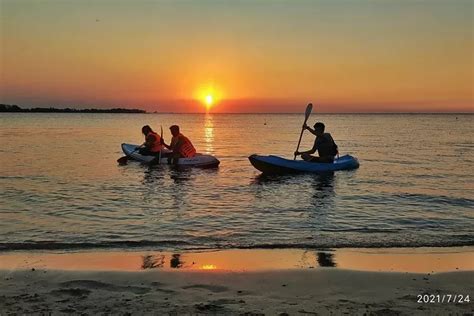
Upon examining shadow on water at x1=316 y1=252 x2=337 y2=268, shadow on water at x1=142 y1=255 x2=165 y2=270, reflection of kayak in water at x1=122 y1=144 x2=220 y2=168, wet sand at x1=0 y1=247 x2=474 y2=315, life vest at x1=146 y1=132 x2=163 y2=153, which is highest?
life vest at x1=146 y1=132 x2=163 y2=153

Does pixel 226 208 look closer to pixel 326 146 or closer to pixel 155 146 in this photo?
pixel 326 146

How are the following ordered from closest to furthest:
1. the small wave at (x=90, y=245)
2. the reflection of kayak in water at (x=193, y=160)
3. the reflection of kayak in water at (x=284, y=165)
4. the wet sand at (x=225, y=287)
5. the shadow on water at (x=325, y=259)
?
the wet sand at (x=225, y=287) < the shadow on water at (x=325, y=259) < the small wave at (x=90, y=245) < the reflection of kayak in water at (x=284, y=165) < the reflection of kayak in water at (x=193, y=160)

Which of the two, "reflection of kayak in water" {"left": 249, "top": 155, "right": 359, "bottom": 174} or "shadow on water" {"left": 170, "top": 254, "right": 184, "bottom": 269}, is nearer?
"shadow on water" {"left": 170, "top": 254, "right": 184, "bottom": 269}

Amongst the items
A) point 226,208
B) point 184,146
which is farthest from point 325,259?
point 184,146

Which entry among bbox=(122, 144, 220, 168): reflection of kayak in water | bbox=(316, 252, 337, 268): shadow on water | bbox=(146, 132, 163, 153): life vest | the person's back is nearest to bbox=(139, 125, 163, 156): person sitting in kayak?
bbox=(146, 132, 163, 153): life vest

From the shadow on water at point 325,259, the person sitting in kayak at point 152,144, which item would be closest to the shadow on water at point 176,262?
the shadow on water at point 325,259

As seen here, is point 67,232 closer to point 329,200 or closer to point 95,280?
point 95,280

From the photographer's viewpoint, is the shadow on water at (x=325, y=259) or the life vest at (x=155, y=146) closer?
the shadow on water at (x=325, y=259)

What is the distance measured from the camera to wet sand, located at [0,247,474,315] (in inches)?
193

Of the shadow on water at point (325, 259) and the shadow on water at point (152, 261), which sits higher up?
the shadow on water at point (325, 259)

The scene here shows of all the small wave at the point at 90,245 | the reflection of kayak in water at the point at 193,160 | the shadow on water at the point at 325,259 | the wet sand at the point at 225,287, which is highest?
the reflection of kayak in water at the point at 193,160

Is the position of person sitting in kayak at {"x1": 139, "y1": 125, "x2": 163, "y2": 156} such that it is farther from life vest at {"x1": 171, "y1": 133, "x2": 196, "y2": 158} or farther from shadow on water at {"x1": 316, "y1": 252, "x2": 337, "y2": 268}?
shadow on water at {"x1": 316, "y1": 252, "x2": 337, "y2": 268}

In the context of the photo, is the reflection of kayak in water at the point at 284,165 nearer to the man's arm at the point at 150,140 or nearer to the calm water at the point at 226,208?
the calm water at the point at 226,208

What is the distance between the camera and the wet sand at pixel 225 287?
16.1ft
